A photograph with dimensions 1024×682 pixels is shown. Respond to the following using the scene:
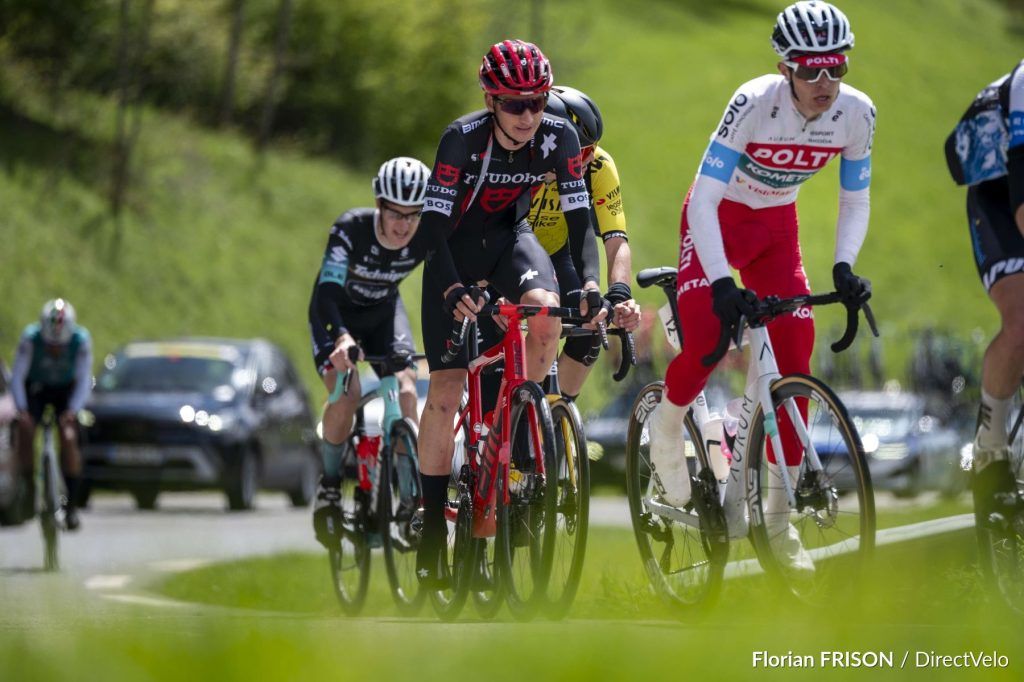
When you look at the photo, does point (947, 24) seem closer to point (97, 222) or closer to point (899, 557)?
point (97, 222)

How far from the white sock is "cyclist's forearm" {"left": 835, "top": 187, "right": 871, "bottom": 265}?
0.82 meters

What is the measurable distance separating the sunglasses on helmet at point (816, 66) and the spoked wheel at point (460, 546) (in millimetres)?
2243

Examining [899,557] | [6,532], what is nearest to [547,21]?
[6,532]

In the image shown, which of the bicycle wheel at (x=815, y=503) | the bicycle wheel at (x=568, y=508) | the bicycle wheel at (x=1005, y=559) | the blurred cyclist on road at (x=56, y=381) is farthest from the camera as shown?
the blurred cyclist on road at (x=56, y=381)

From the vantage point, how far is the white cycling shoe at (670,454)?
749 cm

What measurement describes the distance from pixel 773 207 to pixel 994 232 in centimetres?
105

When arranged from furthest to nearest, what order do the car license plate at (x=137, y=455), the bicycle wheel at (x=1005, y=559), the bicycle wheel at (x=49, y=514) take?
the car license plate at (x=137, y=455) → the bicycle wheel at (x=49, y=514) → the bicycle wheel at (x=1005, y=559)

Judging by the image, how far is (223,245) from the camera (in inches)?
1490

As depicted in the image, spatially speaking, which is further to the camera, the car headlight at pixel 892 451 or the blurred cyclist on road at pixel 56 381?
the car headlight at pixel 892 451

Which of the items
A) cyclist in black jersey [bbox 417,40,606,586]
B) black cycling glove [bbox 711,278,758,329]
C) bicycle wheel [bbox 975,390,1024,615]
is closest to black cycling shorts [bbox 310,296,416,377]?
cyclist in black jersey [bbox 417,40,606,586]

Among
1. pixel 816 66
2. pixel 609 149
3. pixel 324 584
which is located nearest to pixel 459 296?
pixel 816 66

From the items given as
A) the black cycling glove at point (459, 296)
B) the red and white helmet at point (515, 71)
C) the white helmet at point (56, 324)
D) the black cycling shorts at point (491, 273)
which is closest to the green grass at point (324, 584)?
the black cycling shorts at point (491, 273)

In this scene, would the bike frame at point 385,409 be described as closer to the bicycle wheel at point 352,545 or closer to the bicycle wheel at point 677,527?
the bicycle wheel at point 352,545

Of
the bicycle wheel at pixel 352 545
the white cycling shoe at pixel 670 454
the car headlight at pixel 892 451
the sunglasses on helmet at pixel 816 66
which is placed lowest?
the car headlight at pixel 892 451
